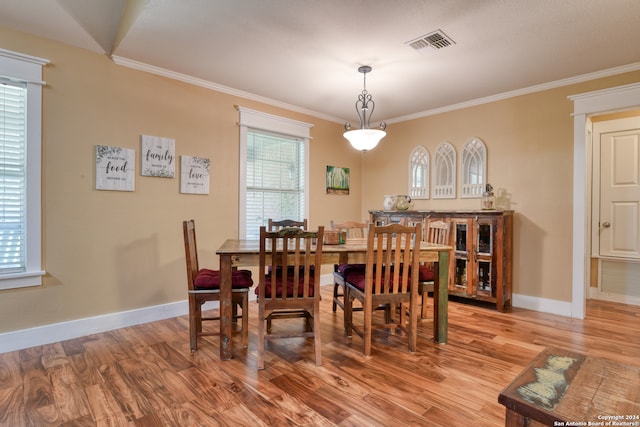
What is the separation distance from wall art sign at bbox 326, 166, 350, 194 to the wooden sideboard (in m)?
1.52

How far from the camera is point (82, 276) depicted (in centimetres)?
271

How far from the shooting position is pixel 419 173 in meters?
4.45

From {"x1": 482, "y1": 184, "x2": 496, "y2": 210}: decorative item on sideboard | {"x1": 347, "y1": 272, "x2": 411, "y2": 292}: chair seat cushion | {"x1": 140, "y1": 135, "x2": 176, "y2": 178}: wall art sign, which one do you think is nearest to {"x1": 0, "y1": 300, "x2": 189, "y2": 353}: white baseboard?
{"x1": 140, "y1": 135, "x2": 176, "y2": 178}: wall art sign

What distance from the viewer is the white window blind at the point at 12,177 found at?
240cm

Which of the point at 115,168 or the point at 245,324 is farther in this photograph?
the point at 115,168

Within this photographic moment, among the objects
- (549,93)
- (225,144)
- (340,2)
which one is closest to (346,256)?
(340,2)

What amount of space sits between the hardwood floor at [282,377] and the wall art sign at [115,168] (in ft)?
4.24

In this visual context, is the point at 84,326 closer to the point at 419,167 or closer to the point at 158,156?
the point at 158,156

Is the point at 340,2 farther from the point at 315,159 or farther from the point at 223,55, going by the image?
the point at 315,159

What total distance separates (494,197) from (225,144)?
10.3ft

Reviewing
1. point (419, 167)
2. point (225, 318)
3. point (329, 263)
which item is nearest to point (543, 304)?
point (419, 167)

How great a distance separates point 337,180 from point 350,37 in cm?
244

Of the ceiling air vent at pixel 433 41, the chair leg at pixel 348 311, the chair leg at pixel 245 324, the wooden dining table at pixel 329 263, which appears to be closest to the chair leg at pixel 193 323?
the wooden dining table at pixel 329 263

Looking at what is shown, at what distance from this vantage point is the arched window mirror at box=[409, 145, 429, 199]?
437cm
